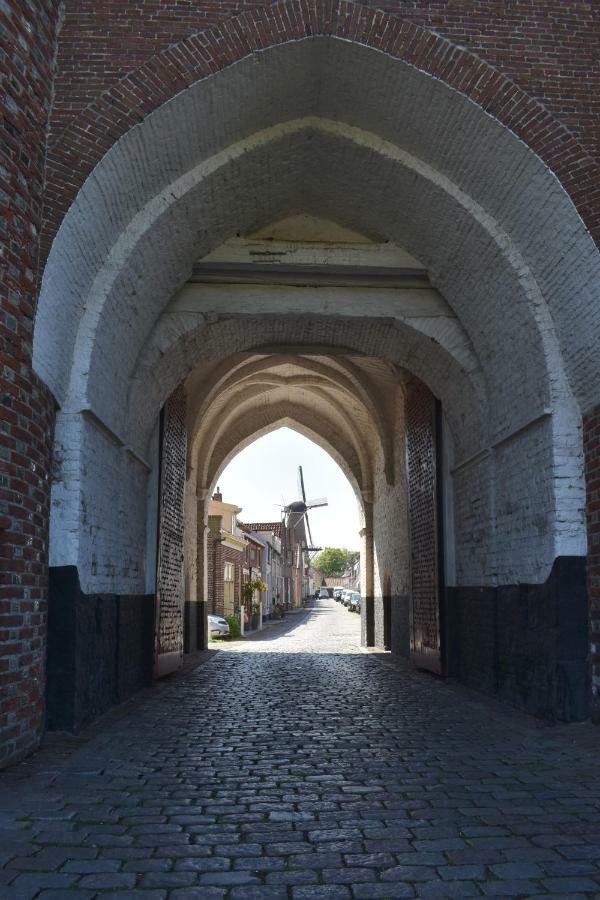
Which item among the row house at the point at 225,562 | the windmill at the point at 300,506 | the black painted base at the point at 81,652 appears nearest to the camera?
the black painted base at the point at 81,652

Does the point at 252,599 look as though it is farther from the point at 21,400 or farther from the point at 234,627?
the point at 21,400

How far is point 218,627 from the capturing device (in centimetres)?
2405

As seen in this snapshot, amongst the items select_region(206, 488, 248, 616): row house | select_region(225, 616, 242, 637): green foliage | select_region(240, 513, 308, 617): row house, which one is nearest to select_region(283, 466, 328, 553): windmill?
select_region(240, 513, 308, 617): row house

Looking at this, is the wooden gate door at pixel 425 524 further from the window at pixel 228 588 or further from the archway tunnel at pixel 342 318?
the window at pixel 228 588

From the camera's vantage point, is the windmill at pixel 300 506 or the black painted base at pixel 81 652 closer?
the black painted base at pixel 81 652

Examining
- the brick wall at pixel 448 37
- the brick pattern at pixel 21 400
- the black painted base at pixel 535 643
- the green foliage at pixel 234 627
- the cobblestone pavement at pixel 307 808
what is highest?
the brick wall at pixel 448 37

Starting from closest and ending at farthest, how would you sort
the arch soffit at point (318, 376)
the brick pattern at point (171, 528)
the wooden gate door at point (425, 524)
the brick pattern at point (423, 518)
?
1. the brick pattern at point (171, 528)
2. the wooden gate door at point (425, 524)
3. the brick pattern at point (423, 518)
4. the arch soffit at point (318, 376)

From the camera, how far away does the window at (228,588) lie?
3152 cm

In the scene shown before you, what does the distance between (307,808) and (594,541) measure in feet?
12.0

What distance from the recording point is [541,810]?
436cm

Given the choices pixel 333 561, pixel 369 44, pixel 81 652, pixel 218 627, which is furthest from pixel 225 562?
pixel 333 561

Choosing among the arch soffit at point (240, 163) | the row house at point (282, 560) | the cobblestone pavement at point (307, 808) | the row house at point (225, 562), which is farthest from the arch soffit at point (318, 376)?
the row house at point (282, 560)

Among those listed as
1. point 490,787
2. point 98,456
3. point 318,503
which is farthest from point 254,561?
point 490,787

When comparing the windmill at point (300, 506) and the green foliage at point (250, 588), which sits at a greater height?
the windmill at point (300, 506)
